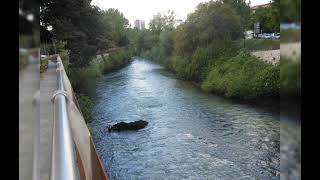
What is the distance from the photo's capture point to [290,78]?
507mm

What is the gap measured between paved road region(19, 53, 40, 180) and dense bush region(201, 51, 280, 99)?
19.1m

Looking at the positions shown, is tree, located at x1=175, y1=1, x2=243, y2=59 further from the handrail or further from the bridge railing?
the handrail

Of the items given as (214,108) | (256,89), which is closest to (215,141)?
(214,108)

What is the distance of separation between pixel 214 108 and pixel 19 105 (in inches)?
675

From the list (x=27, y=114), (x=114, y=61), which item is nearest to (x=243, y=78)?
(x=114, y=61)

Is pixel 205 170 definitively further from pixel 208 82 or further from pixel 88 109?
pixel 208 82

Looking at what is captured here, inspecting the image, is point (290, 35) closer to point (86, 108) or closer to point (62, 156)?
point (62, 156)

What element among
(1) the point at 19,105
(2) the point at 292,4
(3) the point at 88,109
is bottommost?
(3) the point at 88,109

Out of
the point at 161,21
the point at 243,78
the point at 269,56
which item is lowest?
the point at 243,78

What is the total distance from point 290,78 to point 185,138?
12596mm

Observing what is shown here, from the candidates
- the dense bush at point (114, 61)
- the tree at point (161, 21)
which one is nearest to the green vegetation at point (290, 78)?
the dense bush at point (114, 61)

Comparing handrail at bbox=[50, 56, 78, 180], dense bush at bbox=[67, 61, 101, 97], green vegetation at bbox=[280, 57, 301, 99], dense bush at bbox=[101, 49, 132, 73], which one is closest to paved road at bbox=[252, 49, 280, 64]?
dense bush at bbox=[67, 61, 101, 97]

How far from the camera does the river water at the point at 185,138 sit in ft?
33.6

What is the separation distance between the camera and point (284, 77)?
20.5 inches
